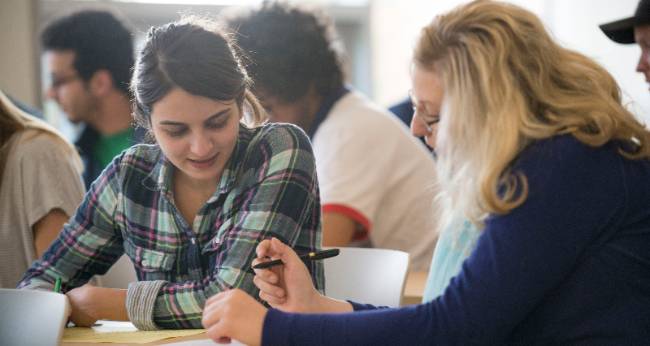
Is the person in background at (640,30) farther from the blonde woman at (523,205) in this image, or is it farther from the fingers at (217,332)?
the fingers at (217,332)

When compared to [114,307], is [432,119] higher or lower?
higher

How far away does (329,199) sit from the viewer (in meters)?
2.34

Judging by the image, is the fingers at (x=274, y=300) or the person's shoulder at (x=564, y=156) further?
the fingers at (x=274, y=300)

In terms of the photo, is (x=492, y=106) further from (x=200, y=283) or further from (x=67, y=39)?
(x=67, y=39)

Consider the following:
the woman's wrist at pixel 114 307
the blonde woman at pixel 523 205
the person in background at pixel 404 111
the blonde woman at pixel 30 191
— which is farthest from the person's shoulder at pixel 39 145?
the person in background at pixel 404 111

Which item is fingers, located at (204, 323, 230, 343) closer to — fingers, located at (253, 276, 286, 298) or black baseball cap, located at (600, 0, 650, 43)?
fingers, located at (253, 276, 286, 298)

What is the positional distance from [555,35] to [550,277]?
0.37 meters

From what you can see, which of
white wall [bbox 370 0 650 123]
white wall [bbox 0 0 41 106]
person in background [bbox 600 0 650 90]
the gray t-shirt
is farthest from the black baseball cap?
white wall [bbox 0 0 41 106]

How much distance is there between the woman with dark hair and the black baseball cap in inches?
30.0

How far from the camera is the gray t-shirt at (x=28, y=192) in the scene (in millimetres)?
1966

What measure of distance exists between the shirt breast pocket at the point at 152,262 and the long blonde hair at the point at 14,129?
484 mm

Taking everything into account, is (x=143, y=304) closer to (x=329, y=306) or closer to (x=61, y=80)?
(x=329, y=306)

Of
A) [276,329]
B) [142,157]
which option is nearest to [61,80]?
[142,157]

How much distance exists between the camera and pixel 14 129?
206 centimetres
